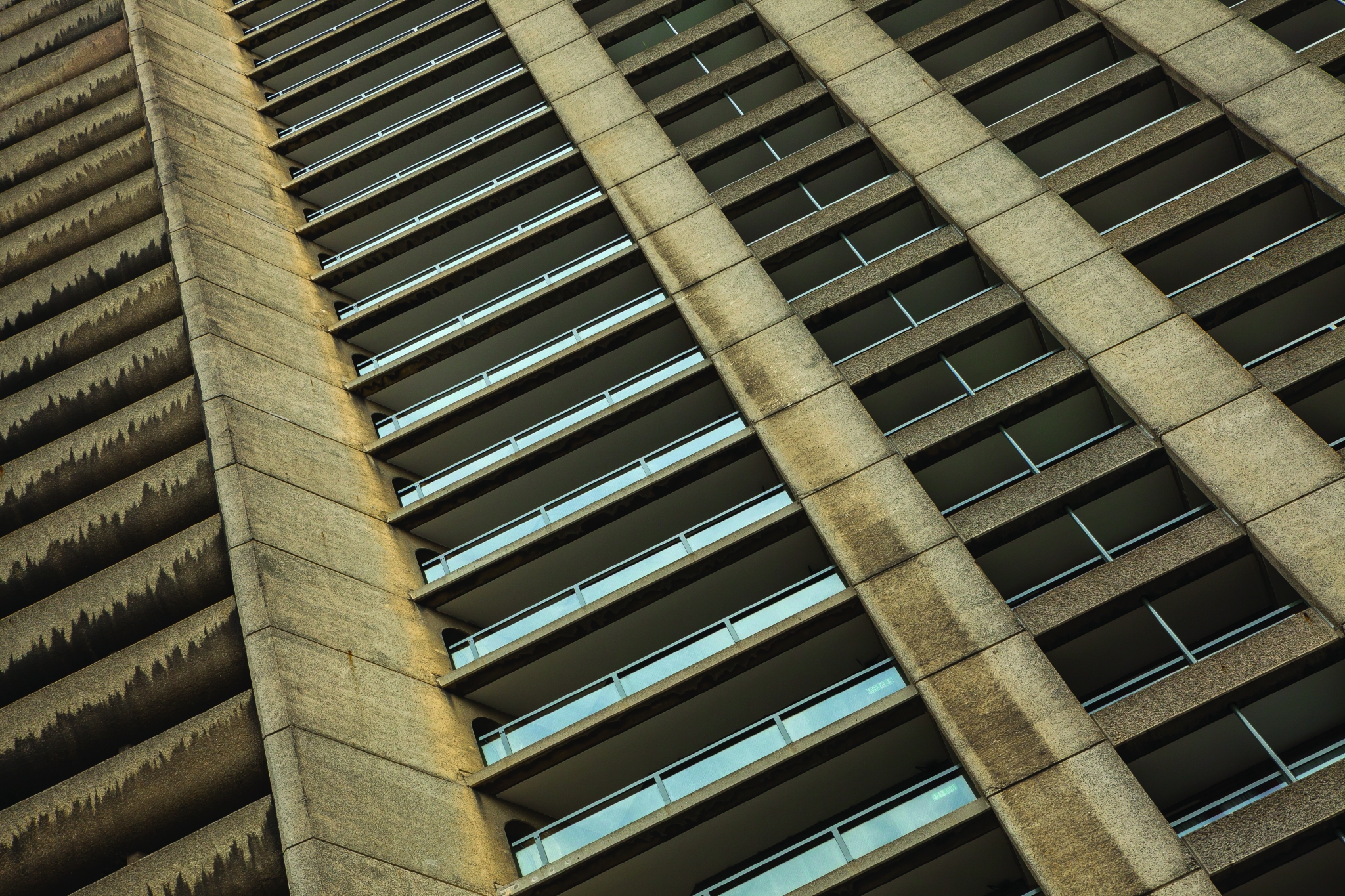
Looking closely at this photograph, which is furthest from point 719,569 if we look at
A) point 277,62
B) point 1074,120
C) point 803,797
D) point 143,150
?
point 277,62

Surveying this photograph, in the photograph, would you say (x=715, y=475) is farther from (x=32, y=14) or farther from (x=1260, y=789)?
(x=32, y=14)

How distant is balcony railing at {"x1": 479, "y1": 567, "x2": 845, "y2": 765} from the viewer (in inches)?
642

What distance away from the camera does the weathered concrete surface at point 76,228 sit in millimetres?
24328

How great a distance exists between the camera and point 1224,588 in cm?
1546

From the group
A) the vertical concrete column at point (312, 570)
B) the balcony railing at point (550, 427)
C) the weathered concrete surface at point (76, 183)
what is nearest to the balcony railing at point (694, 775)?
the vertical concrete column at point (312, 570)

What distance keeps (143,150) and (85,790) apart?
16633 mm

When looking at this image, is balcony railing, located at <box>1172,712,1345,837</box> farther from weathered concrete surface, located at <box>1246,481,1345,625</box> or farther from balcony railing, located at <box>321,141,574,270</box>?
balcony railing, located at <box>321,141,574,270</box>

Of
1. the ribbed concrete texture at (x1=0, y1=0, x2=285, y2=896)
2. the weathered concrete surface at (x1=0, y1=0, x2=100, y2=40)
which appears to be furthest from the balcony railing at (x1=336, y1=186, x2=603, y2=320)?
the weathered concrete surface at (x1=0, y1=0, x2=100, y2=40)

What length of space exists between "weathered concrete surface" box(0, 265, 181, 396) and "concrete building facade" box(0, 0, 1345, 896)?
95 mm

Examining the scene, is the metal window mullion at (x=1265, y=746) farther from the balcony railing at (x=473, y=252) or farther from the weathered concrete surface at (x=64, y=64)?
the weathered concrete surface at (x=64, y=64)

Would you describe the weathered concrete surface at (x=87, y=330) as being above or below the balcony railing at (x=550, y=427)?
above

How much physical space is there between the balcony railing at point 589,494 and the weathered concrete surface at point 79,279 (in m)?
10.3

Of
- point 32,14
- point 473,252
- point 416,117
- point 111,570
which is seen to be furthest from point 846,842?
point 32,14

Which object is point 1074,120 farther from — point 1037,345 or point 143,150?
point 143,150
